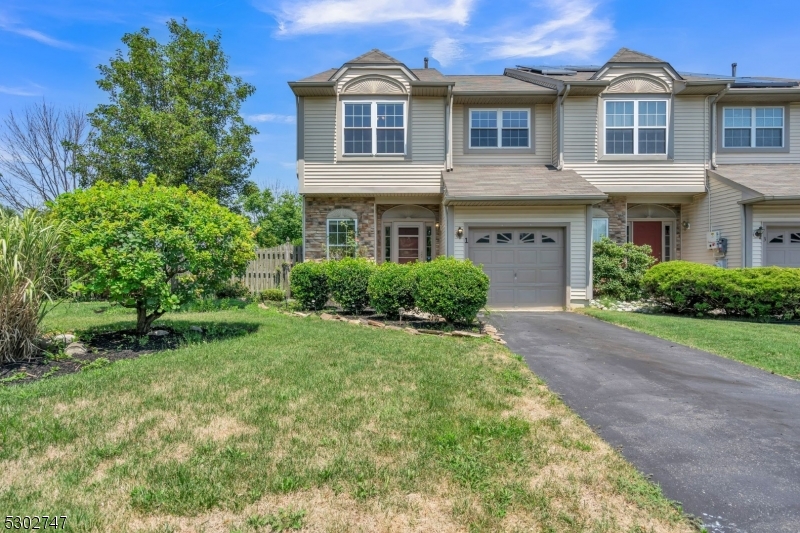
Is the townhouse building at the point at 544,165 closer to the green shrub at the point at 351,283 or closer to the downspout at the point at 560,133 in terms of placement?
the downspout at the point at 560,133

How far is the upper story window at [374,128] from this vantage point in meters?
13.6

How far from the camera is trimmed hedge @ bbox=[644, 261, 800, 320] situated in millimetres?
10078

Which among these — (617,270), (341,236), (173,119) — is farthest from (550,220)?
(173,119)

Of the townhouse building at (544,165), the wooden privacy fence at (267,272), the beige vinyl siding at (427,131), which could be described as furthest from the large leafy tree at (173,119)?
the beige vinyl siding at (427,131)

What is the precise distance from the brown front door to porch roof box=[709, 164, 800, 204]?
237cm

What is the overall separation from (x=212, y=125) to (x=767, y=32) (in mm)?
20157

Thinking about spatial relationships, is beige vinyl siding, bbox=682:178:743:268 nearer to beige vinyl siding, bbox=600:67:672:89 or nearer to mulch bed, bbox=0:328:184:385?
beige vinyl siding, bbox=600:67:672:89

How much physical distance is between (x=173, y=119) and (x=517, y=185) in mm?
13323

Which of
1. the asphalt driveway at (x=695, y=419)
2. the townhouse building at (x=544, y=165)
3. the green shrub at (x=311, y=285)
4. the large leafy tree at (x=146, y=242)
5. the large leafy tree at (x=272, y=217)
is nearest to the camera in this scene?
the asphalt driveway at (x=695, y=419)

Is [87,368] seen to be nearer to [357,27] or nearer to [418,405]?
[418,405]

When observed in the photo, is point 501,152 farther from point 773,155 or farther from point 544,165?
point 773,155

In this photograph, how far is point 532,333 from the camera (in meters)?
8.39

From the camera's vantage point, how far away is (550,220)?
12.0 metres

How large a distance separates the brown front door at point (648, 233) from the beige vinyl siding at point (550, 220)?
4.42 meters
